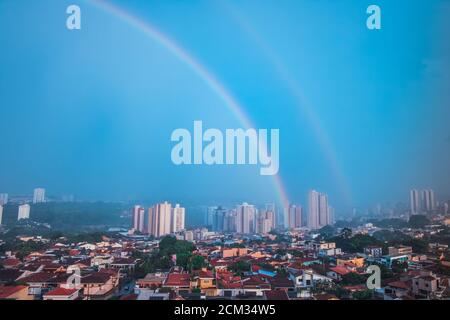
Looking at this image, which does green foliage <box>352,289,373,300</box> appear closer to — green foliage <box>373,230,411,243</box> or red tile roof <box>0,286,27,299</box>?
green foliage <box>373,230,411,243</box>

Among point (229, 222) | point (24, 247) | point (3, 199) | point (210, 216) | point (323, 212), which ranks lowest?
point (24, 247)

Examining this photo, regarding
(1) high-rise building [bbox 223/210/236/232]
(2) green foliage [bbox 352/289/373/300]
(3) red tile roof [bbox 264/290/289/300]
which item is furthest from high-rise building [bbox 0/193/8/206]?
(2) green foliage [bbox 352/289/373/300]

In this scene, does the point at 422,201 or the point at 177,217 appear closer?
the point at 422,201

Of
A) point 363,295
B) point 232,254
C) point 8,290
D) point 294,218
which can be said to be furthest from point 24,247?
point 294,218

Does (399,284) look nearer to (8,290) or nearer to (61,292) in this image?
(61,292)
